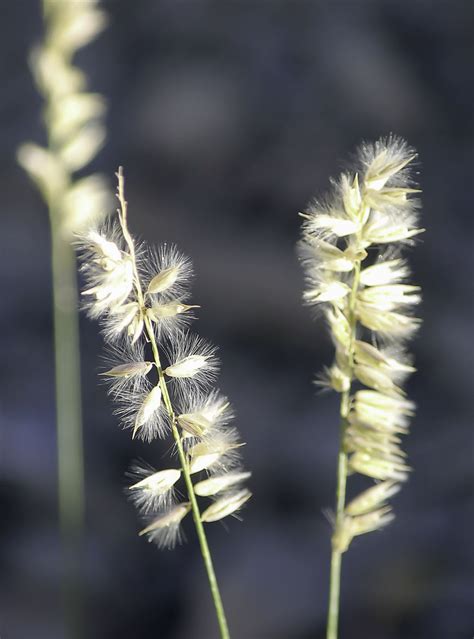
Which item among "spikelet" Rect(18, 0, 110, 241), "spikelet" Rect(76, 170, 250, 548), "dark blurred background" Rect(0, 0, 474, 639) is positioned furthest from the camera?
"dark blurred background" Rect(0, 0, 474, 639)

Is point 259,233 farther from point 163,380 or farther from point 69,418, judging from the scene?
point 163,380

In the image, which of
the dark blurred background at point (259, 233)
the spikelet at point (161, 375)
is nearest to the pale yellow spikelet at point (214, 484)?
the spikelet at point (161, 375)

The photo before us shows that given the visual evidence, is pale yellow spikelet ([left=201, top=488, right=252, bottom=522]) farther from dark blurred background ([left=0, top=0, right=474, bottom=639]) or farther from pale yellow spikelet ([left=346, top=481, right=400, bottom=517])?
dark blurred background ([left=0, top=0, right=474, bottom=639])

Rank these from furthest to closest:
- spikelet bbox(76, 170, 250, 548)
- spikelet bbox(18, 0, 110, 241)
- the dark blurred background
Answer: the dark blurred background, spikelet bbox(18, 0, 110, 241), spikelet bbox(76, 170, 250, 548)

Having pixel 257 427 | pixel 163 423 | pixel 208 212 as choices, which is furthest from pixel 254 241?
pixel 163 423

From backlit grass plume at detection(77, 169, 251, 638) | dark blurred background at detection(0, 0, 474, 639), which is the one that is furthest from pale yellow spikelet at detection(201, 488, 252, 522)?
dark blurred background at detection(0, 0, 474, 639)

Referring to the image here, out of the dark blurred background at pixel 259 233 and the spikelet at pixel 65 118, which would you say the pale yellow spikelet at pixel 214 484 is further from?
the dark blurred background at pixel 259 233

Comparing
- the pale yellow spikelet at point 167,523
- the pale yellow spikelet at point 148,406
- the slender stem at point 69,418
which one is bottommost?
the pale yellow spikelet at point 167,523

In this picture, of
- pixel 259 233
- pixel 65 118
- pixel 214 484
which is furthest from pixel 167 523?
pixel 259 233
